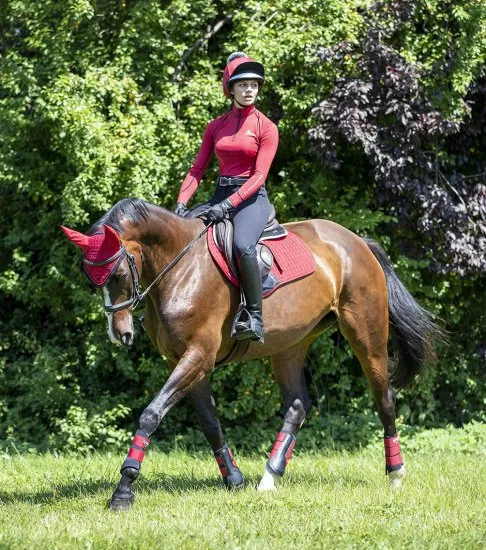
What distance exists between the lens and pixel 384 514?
20.2 ft

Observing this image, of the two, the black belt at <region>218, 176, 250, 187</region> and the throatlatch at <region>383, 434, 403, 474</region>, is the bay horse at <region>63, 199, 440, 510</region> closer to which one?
the throatlatch at <region>383, 434, 403, 474</region>

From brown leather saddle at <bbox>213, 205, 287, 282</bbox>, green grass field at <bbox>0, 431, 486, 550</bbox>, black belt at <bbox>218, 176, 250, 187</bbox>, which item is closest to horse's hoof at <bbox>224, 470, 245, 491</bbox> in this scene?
green grass field at <bbox>0, 431, 486, 550</bbox>

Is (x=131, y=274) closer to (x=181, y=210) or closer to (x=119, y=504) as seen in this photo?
(x=181, y=210)

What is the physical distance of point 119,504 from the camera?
621 centimetres

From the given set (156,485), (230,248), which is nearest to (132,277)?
(230,248)

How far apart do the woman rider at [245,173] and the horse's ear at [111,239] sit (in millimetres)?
925

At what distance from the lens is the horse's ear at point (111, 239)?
6020 millimetres

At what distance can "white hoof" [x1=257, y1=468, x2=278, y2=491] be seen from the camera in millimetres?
7082

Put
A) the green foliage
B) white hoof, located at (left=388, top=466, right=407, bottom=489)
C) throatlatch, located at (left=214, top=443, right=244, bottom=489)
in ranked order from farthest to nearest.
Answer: the green foliage, white hoof, located at (left=388, top=466, right=407, bottom=489), throatlatch, located at (left=214, top=443, right=244, bottom=489)

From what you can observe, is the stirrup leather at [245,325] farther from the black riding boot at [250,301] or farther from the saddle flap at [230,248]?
the saddle flap at [230,248]

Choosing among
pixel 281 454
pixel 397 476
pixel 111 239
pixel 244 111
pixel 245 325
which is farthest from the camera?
pixel 397 476

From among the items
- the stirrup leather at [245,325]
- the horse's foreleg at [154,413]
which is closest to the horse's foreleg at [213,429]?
the horse's foreleg at [154,413]

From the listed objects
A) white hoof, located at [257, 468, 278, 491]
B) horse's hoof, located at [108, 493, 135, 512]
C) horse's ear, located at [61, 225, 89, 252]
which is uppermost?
horse's ear, located at [61, 225, 89, 252]

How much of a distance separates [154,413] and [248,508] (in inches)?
36.4
